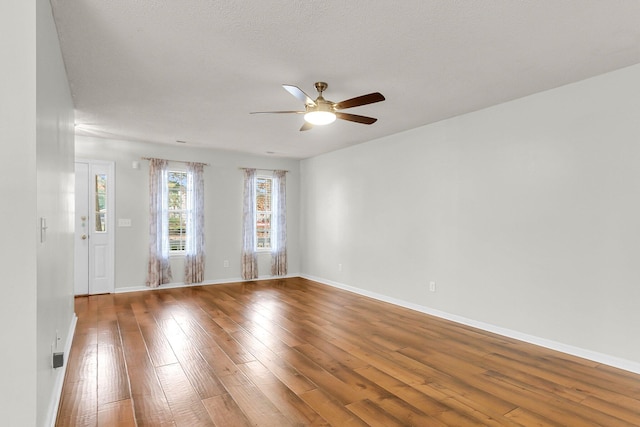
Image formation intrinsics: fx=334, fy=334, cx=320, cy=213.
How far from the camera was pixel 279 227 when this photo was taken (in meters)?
7.50

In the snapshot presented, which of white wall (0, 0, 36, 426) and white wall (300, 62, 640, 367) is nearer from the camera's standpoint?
white wall (0, 0, 36, 426)

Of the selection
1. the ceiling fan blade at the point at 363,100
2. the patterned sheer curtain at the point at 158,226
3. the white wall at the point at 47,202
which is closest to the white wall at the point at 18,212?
the white wall at the point at 47,202

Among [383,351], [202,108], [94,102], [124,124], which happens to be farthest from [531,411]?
[124,124]

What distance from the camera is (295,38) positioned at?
8.31ft

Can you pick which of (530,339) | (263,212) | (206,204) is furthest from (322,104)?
(263,212)

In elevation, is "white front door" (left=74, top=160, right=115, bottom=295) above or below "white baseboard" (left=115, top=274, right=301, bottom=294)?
above

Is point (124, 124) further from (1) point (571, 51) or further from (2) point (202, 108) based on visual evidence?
(1) point (571, 51)

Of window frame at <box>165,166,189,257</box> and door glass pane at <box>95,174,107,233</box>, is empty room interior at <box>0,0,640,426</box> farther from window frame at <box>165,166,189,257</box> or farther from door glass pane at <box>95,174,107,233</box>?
window frame at <box>165,166,189,257</box>

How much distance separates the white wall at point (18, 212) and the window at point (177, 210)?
16.8 ft

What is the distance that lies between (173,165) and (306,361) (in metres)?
4.91

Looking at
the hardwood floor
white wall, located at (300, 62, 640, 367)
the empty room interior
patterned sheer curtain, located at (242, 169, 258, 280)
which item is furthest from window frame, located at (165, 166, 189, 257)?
white wall, located at (300, 62, 640, 367)

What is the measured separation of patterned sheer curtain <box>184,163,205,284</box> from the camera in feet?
21.4

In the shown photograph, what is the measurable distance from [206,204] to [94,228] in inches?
76.2

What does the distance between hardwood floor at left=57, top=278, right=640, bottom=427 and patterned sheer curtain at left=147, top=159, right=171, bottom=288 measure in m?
1.63
